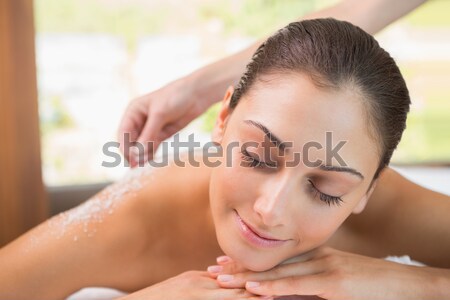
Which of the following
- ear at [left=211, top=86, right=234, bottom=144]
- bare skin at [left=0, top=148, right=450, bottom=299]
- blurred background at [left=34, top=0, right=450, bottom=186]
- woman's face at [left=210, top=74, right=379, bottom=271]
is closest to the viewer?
woman's face at [left=210, top=74, right=379, bottom=271]

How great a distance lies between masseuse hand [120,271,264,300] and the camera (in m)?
1.20

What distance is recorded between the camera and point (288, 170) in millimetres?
1104

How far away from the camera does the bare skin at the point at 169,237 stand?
4.85ft

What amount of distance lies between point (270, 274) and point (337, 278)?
146 mm

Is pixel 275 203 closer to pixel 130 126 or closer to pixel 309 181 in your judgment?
pixel 309 181

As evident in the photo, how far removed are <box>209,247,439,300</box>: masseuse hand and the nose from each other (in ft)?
0.52

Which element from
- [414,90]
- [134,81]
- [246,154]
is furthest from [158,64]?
[246,154]

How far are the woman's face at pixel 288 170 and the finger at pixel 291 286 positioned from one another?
39mm

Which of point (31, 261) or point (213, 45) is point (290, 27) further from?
point (213, 45)

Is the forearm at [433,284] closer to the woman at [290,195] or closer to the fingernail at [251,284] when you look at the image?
the woman at [290,195]

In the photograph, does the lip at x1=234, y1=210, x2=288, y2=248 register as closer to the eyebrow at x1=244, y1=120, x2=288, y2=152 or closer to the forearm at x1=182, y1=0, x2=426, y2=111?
the eyebrow at x1=244, y1=120, x2=288, y2=152

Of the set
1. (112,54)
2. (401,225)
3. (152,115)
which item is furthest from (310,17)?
(112,54)

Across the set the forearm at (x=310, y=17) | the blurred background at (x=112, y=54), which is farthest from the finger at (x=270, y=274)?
the blurred background at (x=112, y=54)

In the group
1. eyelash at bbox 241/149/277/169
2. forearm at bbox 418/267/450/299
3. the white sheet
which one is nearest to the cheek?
eyelash at bbox 241/149/277/169
